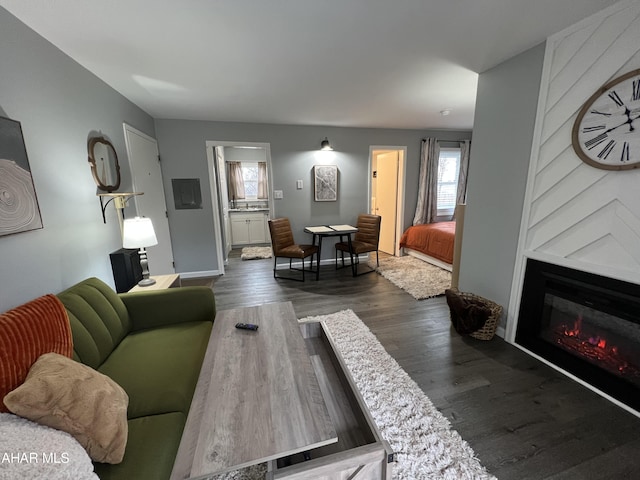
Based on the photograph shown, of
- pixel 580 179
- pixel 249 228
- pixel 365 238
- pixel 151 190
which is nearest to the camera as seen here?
pixel 580 179

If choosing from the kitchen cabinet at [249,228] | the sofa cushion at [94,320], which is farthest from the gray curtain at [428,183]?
the sofa cushion at [94,320]

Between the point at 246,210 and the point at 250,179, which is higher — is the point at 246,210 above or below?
below

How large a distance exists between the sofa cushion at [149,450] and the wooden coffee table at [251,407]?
0.44 ft

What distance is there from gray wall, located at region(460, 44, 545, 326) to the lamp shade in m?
3.04

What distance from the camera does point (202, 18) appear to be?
1.59 metres

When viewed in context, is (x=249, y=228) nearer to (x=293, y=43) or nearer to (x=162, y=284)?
(x=162, y=284)

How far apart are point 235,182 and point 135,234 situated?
464 cm

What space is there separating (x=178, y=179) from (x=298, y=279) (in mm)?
2378

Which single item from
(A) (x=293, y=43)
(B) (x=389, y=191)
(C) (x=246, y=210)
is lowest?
(C) (x=246, y=210)

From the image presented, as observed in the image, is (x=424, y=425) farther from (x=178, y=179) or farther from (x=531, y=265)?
(x=178, y=179)

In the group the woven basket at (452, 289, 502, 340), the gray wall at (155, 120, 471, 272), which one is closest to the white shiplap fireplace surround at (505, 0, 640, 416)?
the woven basket at (452, 289, 502, 340)

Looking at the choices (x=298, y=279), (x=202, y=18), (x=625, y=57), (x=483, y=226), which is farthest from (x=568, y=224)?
(x=298, y=279)

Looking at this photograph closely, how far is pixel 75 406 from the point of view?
0.93 metres

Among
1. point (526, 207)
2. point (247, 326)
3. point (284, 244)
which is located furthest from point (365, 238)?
point (247, 326)
